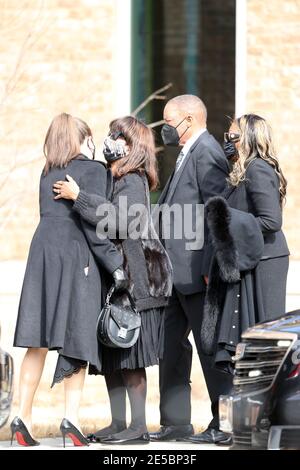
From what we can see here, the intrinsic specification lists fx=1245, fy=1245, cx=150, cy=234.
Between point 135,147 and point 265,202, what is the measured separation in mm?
868

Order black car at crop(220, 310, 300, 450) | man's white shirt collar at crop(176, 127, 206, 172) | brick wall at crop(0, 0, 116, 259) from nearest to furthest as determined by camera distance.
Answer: black car at crop(220, 310, 300, 450), man's white shirt collar at crop(176, 127, 206, 172), brick wall at crop(0, 0, 116, 259)

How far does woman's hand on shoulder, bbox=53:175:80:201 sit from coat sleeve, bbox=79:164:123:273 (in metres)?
0.08

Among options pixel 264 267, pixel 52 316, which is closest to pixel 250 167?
pixel 264 267

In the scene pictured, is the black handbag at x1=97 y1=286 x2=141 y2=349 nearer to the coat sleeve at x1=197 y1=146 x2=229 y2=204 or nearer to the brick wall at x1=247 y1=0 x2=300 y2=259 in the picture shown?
the coat sleeve at x1=197 y1=146 x2=229 y2=204

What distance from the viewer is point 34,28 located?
32.9 feet

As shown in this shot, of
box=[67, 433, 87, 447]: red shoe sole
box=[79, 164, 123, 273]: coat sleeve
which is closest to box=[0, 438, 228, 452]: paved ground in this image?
box=[67, 433, 87, 447]: red shoe sole

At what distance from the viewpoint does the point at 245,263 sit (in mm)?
6988

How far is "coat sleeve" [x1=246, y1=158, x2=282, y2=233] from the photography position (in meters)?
7.01

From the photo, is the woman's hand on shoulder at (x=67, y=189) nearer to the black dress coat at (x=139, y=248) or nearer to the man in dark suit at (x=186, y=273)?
the black dress coat at (x=139, y=248)

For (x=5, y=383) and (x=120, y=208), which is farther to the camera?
(x=120, y=208)

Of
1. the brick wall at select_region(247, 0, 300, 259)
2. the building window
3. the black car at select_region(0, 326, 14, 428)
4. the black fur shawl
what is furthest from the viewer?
the building window

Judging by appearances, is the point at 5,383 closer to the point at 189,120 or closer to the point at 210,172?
the point at 210,172

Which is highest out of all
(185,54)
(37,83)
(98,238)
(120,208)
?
(185,54)

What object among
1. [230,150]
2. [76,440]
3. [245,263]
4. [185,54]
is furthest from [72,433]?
[185,54]
